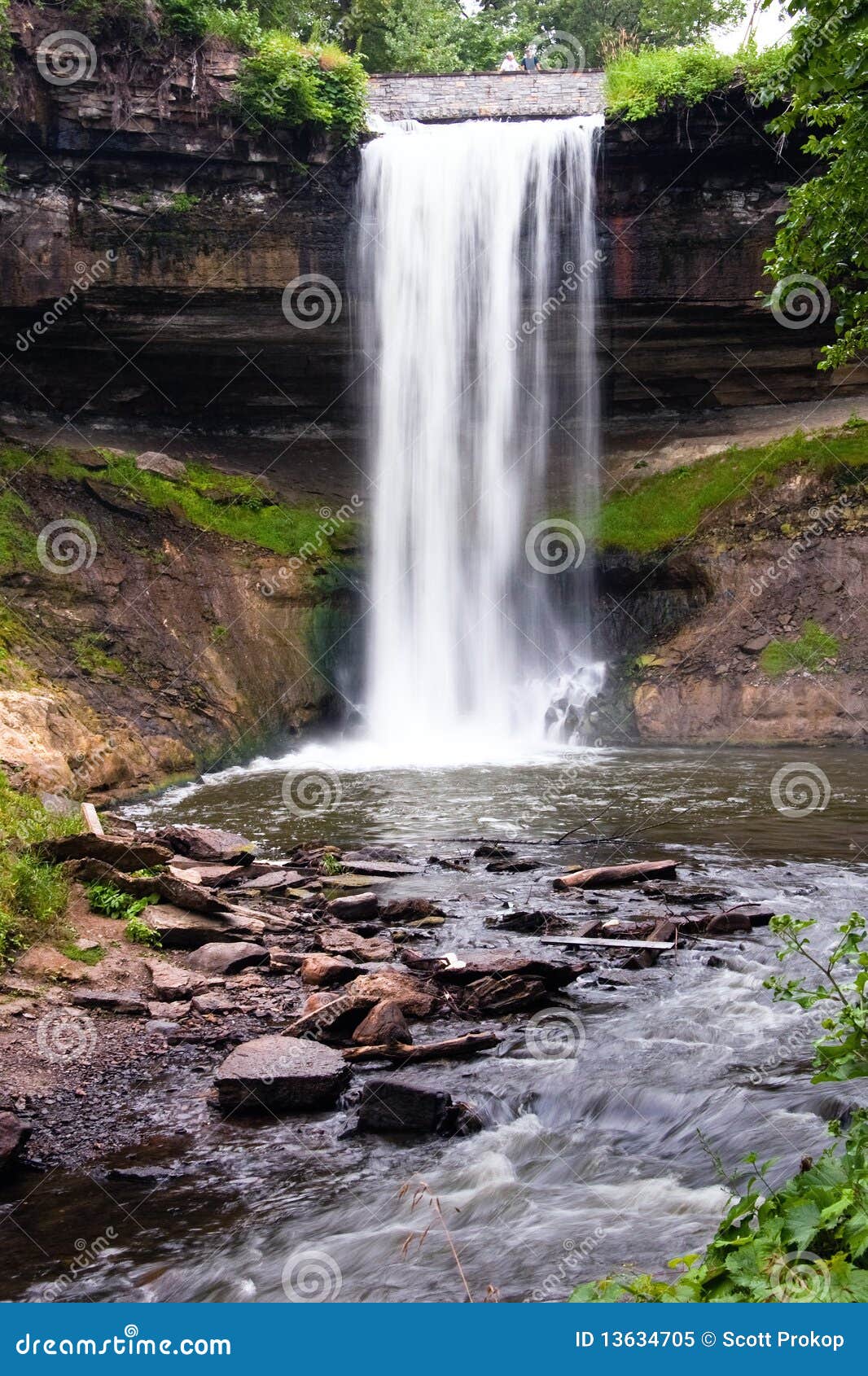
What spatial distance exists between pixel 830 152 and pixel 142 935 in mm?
8482

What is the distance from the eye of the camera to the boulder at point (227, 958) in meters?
Answer: 8.01

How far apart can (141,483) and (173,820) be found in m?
10.7

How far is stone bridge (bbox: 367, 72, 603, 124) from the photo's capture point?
2591cm

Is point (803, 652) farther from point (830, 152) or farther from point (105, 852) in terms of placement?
point (105, 852)

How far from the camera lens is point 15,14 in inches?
850

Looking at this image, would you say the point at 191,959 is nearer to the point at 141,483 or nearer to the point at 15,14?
the point at 141,483

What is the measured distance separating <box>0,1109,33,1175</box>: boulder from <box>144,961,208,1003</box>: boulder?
224 centimetres

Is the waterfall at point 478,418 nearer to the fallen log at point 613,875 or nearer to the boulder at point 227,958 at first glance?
the fallen log at point 613,875

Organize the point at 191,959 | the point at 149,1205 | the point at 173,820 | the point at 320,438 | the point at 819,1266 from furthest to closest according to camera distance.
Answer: the point at 320,438, the point at 173,820, the point at 191,959, the point at 149,1205, the point at 819,1266

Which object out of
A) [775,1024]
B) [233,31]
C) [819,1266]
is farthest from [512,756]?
[819,1266]

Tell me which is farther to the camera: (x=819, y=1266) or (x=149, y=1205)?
(x=149, y=1205)

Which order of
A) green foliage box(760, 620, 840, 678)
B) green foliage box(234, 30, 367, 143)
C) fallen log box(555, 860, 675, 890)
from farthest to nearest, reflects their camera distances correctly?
green foliage box(234, 30, 367, 143) < green foliage box(760, 620, 840, 678) < fallen log box(555, 860, 675, 890)

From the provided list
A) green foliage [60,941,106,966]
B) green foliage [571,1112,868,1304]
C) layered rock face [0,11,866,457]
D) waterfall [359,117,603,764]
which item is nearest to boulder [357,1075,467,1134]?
green foliage [571,1112,868,1304]

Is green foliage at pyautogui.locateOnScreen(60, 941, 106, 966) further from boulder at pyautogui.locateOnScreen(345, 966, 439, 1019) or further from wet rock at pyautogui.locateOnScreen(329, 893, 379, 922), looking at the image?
wet rock at pyautogui.locateOnScreen(329, 893, 379, 922)
